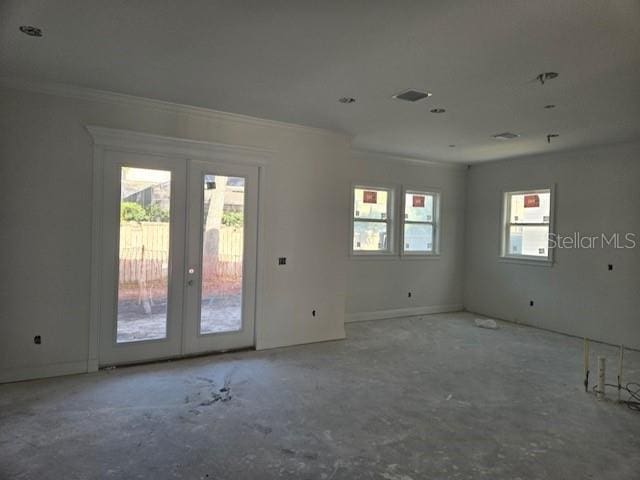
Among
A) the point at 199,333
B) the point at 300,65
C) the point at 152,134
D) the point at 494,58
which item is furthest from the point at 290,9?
the point at 199,333

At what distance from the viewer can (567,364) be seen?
4527 mm

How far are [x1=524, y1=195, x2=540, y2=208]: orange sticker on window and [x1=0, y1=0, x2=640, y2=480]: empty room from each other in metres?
0.05

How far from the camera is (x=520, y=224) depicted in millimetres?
6711

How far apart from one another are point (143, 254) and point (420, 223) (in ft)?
15.7

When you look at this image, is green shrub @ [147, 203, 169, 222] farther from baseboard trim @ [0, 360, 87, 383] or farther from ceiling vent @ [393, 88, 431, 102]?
ceiling vent @ [393, 88, 431, 102]

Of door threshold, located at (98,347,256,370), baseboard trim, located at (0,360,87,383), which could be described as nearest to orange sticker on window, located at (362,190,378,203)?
door threshold, located at (98,347,256,370)

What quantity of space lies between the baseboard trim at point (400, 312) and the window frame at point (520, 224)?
4.36 ft

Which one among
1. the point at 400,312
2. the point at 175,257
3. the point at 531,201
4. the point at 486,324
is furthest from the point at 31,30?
the point at 531,201

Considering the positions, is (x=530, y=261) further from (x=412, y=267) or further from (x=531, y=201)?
(x=412, y=267)

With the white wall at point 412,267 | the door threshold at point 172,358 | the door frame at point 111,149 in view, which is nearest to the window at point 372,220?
the white wall at point 412,267

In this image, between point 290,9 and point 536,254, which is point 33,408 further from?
point 536,254

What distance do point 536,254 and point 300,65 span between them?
524cm

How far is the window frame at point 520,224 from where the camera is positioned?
6.16 meters

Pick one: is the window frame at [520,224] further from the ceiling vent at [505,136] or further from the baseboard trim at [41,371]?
the baseboard trim at [41,371]
